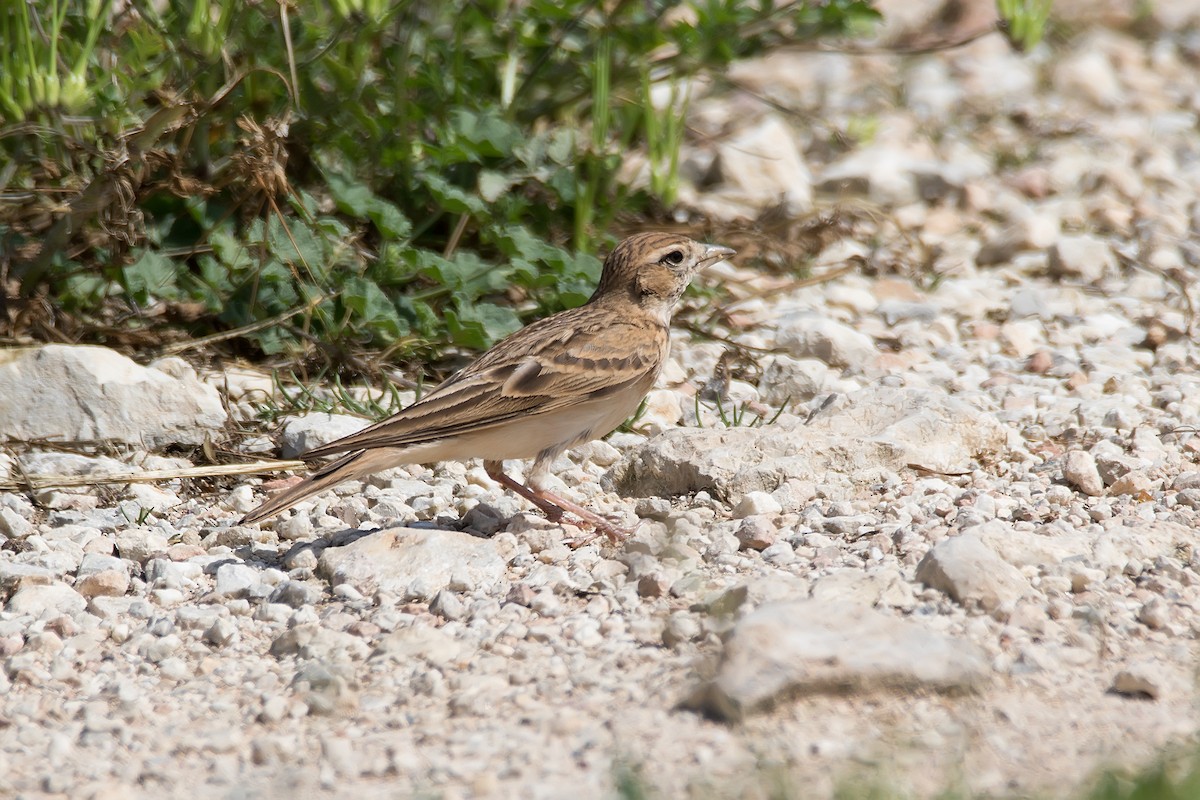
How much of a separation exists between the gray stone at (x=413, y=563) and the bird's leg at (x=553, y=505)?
1.33 feet

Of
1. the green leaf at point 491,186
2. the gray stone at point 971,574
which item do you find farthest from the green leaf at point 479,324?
the gray stone at point 971,574

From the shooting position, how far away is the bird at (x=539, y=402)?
4676 millimetres

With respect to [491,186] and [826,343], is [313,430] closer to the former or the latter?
[491,186]

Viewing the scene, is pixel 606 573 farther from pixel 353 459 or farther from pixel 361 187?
pixel 361 187

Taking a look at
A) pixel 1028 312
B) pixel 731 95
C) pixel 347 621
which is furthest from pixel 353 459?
pixel 731 95

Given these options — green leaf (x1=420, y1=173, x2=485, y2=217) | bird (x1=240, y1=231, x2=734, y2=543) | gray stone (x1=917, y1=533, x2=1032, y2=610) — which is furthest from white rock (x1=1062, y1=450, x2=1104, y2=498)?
green leaf (x1=420, y1=173, x2=485, y2=217)

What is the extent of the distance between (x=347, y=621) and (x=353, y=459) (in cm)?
62

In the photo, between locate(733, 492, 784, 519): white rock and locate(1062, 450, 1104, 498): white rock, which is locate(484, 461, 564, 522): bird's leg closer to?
locate(733, 492, 784, 519): white rock

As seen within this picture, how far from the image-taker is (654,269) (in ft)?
18.5

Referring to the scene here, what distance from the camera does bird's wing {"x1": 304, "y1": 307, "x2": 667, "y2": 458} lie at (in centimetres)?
473

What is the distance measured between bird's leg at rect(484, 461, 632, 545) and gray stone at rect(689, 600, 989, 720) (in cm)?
129

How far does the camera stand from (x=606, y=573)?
4.44 meters

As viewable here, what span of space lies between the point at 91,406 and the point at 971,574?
11.1 feet

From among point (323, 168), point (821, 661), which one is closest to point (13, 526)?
point (323, 168)
